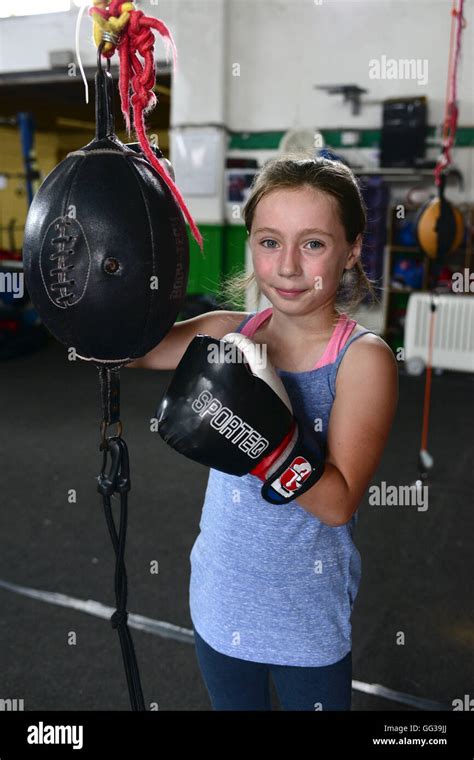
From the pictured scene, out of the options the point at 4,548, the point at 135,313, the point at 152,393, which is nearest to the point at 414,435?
the point at 152,393

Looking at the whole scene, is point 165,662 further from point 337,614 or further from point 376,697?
point 337,614

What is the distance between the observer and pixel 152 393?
15.6ft

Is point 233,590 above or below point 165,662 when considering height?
above

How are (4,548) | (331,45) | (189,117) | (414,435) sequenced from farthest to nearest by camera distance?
1. (189,117)
2. (331,45)
3. (414,435)
4. (4,548)

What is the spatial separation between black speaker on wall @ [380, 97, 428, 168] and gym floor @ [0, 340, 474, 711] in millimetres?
2620

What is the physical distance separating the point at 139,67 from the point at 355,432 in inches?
19.4

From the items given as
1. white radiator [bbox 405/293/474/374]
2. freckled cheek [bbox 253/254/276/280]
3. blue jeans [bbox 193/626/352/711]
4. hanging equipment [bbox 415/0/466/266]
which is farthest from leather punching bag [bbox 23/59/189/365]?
white radiator [bbox 405/293/474/374]

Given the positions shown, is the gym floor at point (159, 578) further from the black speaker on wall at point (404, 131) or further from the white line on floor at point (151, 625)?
the black speaker on wall at point (404, 131)

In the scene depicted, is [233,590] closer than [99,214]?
No

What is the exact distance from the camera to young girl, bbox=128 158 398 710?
2.74ft

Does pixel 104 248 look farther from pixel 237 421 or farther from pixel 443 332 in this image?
pixel 443 332

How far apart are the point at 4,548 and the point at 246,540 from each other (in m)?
1.77

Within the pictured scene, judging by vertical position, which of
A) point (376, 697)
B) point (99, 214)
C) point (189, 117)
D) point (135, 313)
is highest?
point (189, 117)

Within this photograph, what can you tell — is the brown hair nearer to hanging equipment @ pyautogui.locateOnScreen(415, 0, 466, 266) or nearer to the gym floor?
the gym floor
